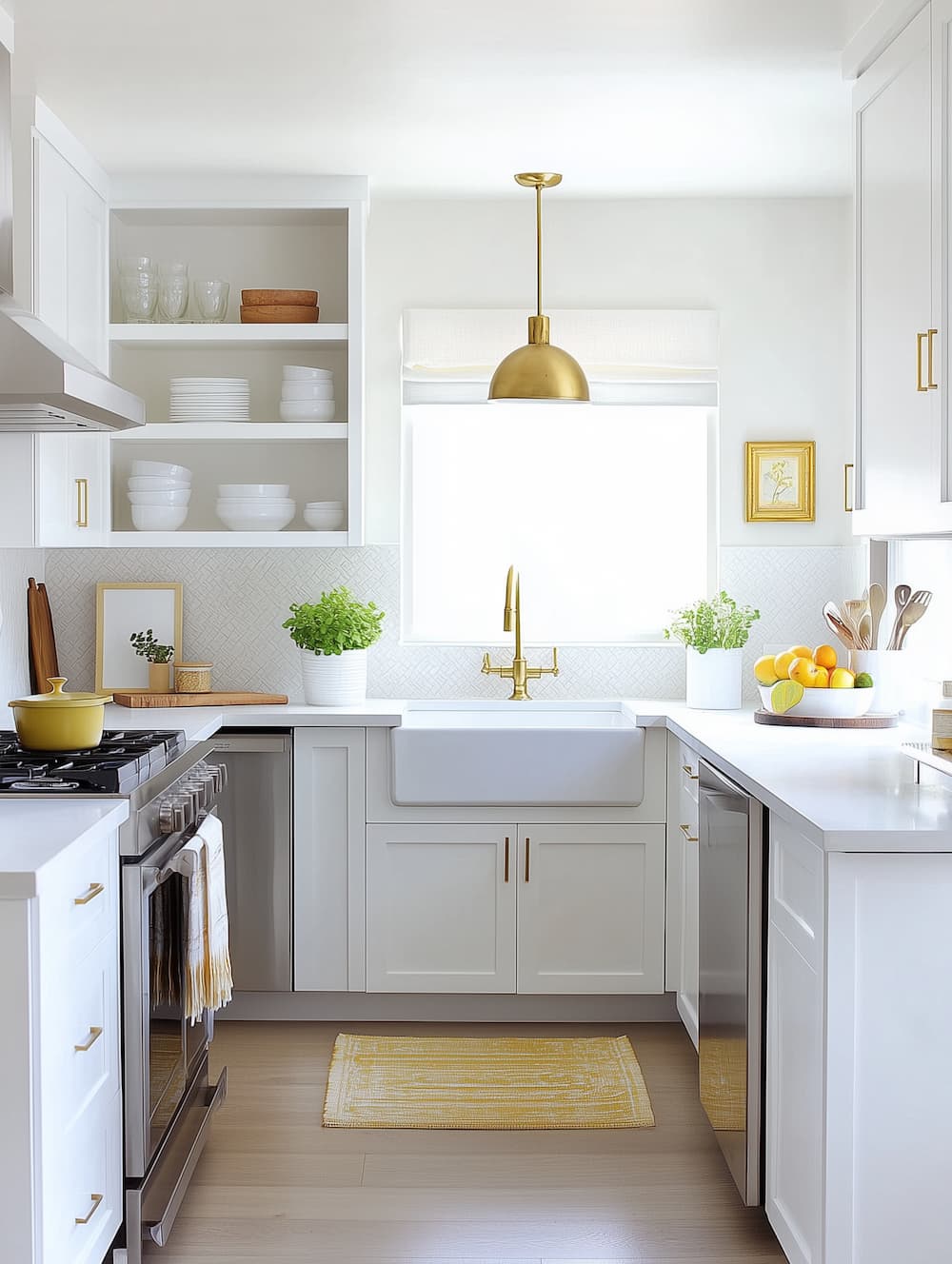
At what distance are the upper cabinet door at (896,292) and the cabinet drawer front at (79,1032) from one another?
1.76 meters

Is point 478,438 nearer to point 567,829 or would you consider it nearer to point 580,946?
point 567,829

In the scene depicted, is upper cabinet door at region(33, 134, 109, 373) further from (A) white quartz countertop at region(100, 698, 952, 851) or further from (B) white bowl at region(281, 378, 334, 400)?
(A) white quartz countertop at region(100, 698, 952, 851)

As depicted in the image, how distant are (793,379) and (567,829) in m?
1.68

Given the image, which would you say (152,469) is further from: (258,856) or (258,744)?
(258,856)

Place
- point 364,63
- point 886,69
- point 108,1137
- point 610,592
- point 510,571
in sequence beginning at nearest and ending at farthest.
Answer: point 108,1137, point 886,69, point 364,63, point 510,571, point 610,592

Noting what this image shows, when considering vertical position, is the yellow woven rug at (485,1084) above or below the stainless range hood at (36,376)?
below

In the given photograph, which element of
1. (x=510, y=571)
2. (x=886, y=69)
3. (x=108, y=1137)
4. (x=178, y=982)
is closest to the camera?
(x=108, y=1137)

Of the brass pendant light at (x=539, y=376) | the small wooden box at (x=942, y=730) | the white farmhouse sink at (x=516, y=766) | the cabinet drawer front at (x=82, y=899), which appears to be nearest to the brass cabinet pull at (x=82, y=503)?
the white farmhouse sink at (x=516, y=766)

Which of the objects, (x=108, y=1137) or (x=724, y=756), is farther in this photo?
(x=724, y=756)

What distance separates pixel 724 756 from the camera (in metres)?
2.69

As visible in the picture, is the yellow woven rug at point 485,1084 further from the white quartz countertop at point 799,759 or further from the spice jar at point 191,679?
the spice jar at point 191,679

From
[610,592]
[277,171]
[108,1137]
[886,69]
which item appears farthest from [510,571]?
[108,1137]

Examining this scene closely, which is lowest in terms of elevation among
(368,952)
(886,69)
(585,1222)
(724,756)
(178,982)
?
(585,1222)

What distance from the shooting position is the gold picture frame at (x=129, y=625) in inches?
156
